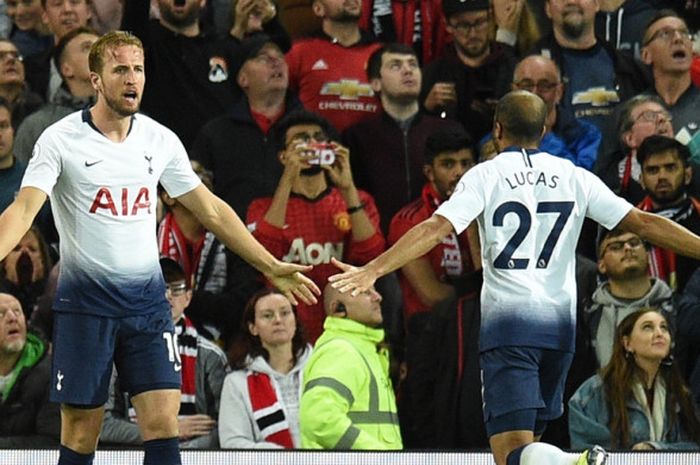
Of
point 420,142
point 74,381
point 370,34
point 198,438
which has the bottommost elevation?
point 198,438

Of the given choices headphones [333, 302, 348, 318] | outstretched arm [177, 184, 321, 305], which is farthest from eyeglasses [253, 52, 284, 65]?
outstretched arm [177, 184, 321, 305]

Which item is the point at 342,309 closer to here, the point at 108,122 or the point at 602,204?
the point at 602,204

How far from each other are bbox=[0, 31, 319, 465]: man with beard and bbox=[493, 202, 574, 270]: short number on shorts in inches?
60.6

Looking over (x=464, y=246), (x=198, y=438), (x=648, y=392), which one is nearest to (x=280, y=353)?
(x=198, y=438)

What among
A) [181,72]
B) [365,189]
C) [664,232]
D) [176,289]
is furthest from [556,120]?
[664,232]

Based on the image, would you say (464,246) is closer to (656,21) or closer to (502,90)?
(502,90)

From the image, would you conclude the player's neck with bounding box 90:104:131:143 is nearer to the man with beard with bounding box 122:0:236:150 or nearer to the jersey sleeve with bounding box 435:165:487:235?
the jersey sleeve with bounding box 435:165:487:235

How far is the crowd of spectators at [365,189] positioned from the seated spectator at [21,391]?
0.04ft

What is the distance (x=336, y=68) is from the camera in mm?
12117

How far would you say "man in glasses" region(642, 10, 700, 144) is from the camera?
11.9m

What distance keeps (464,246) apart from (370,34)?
6.57ft

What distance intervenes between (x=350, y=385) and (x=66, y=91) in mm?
3314

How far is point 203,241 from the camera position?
442 inches

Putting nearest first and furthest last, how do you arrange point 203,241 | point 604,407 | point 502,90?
point 604,407 → point 203,241 → point 502,90
